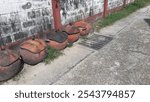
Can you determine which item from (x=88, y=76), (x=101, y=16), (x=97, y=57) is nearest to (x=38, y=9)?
(x=97, y=57)

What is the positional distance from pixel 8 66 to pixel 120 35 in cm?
522

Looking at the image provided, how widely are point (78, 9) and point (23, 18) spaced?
3212 mm

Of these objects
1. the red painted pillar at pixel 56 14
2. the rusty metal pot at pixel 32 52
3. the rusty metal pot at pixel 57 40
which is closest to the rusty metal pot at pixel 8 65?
the rusty metal pot at pixel 32 52

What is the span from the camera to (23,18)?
6031mm

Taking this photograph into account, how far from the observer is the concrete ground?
488 cm

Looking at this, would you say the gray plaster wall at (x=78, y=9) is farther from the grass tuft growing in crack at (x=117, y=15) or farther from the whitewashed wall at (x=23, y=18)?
the whitewashed wall at (x=23, y=18)

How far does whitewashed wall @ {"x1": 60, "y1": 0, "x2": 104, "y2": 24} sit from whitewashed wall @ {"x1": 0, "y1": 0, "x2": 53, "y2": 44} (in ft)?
2.70

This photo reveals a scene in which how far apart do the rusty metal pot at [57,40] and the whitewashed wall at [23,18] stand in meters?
0.68

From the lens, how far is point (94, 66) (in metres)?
5.57

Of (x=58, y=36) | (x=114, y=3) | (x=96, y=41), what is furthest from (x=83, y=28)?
(x=114, y=3)

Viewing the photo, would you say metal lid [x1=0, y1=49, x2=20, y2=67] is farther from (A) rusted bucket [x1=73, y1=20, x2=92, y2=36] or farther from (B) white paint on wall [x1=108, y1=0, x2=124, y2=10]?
(B) white paint on wall [x1=108, y1=0, x2=124, y2=10]

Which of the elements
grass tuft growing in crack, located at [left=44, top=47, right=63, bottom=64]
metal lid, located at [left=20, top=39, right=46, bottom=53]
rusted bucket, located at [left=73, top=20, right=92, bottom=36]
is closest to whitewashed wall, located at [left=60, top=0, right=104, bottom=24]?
rusted bucket, located at [left=73, top=20, right=92, bottom=36]

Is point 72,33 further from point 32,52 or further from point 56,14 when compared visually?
point 32,52

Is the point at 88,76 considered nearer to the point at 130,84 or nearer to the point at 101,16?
the point at 130,84
